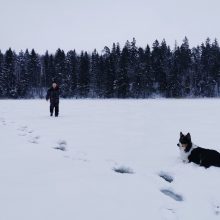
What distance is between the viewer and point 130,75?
72.9 meters

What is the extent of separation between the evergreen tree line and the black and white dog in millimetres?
61823

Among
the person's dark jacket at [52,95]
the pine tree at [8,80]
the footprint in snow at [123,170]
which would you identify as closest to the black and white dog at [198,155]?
the footprint in snow at [123,170]

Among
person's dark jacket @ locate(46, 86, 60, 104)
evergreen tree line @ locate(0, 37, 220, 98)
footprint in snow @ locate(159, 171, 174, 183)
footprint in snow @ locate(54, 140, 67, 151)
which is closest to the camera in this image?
footprint in snow @ locate(159, 171, 174, 183)

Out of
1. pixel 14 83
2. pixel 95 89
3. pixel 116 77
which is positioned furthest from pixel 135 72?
pixel 14 83

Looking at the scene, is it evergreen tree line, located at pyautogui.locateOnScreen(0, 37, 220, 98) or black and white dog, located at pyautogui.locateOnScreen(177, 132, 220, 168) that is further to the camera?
evergreen tree line, located at pyautogui.locateOnScreen(0, 37, 220, 98)

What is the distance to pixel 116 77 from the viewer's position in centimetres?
7094

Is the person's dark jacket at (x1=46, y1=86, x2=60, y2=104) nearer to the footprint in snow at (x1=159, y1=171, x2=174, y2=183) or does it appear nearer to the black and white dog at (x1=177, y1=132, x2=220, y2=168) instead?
the black and white dog at (x1=177, y1=132, x2=220, y2=168)

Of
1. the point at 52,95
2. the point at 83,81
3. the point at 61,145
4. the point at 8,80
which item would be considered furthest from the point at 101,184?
the point at 8,80

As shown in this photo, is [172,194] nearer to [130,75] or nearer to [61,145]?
[61,145]

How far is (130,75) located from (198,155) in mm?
66982

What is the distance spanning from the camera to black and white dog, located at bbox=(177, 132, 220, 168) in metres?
6.38

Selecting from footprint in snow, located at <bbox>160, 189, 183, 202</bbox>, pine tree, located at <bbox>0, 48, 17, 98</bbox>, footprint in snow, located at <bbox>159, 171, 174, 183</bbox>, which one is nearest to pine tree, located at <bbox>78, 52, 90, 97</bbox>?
pine tree, located at <bbox>0, 48, 17, 98</bbox>

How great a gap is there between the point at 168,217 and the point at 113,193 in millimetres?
875

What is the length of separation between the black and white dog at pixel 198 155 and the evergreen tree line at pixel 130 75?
61823mm
